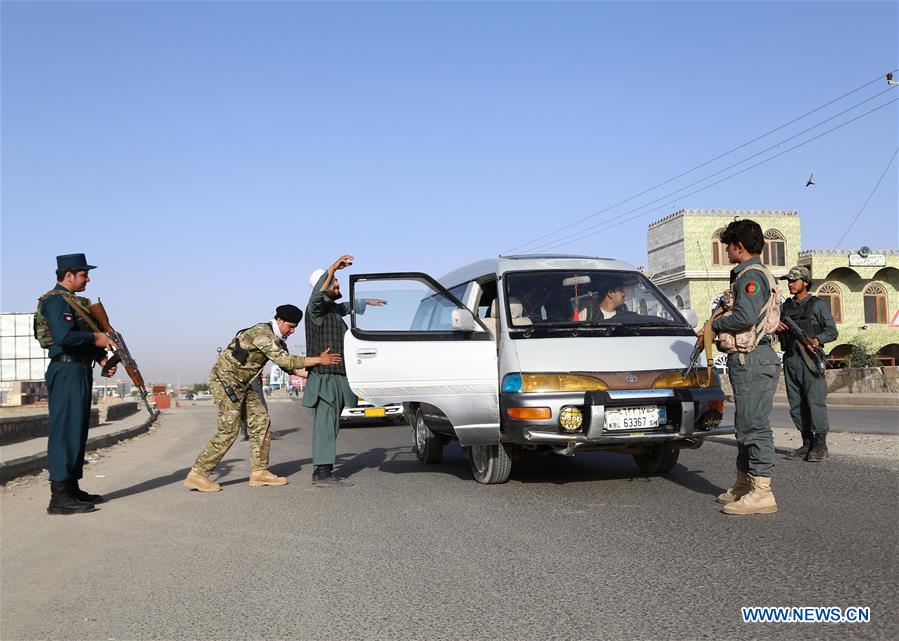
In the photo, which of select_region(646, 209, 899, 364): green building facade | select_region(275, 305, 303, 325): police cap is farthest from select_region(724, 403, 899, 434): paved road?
select_region(646, 209, 899, 364): green building facade

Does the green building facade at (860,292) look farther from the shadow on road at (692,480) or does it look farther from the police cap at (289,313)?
the police cap at (289,313)

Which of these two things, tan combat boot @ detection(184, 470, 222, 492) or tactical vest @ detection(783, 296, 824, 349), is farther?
tactical vest @ detection(783, 296, 824, 349)

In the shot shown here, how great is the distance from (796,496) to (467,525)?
267 cm

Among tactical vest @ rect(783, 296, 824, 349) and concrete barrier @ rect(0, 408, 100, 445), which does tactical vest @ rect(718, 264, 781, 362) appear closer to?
tactical vest @ rect(783, 296, 824, 349)

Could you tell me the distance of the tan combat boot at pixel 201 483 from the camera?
7.70 metres

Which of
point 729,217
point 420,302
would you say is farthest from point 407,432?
point 729,217

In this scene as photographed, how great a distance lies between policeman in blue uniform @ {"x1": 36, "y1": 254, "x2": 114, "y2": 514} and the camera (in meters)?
6.62

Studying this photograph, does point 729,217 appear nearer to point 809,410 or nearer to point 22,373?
point 22,373

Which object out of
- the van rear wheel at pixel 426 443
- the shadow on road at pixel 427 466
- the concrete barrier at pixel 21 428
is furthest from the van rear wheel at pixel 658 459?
the concrete barrier at pixel 21 428

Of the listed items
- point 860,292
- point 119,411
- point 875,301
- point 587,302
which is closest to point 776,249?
point 860,292

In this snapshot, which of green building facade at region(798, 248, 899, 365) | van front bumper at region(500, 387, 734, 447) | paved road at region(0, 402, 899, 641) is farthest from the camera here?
green building facade at region(798, 248, 899, 365)

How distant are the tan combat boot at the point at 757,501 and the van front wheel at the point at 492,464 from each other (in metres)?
2.16

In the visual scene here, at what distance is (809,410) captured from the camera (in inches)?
330

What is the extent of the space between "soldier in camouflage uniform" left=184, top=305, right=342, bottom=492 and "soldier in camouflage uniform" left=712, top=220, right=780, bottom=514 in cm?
384
